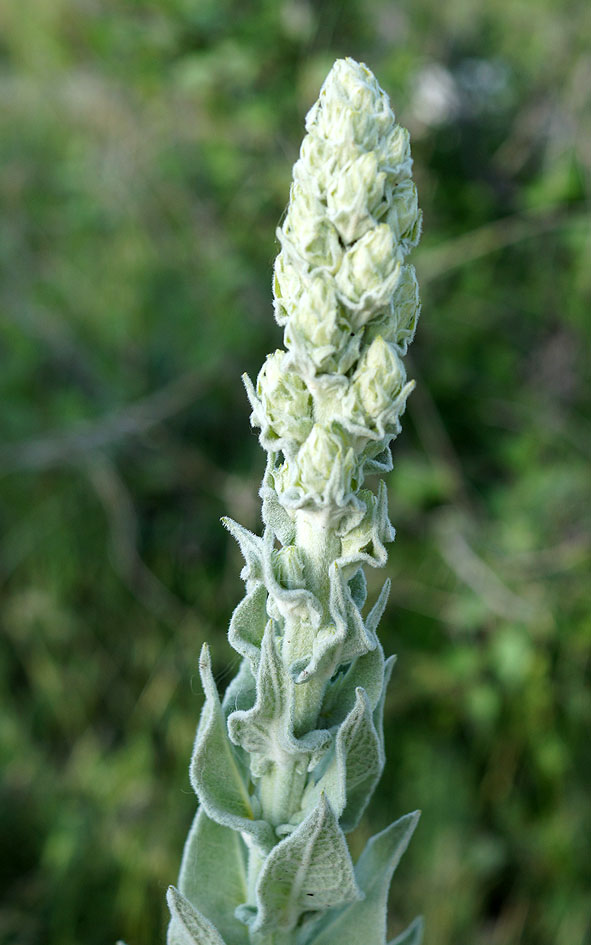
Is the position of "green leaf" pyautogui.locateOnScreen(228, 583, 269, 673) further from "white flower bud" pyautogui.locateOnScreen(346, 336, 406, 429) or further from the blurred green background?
the blurred green background

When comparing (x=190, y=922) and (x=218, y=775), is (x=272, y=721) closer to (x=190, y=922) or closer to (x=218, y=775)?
(x=218, y=775)

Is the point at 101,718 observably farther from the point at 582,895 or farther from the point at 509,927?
the point at 582,895

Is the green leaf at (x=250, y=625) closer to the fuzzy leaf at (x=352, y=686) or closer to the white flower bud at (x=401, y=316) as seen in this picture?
the fuzzy leaf at (x=352, y=686)

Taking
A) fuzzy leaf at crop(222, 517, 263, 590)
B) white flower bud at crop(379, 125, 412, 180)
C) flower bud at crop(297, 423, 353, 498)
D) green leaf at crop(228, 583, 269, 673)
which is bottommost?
green leaf at crop(228, 583, 269, 673)

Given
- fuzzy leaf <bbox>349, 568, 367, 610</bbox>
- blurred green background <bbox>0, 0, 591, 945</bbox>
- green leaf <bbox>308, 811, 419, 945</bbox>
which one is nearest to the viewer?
fuzzy leaf <bbox>349, 568, 367, 610</bbox>

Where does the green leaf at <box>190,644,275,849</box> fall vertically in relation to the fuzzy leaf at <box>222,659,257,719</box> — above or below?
below

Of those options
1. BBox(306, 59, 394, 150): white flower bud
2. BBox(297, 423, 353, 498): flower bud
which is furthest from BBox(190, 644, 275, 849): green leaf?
BBox(306, 59, 394, 150): white flower bud

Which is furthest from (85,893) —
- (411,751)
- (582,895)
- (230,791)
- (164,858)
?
(230,791)

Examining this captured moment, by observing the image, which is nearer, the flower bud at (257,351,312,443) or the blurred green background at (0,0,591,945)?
the flower bud at (257,351,312,443)
